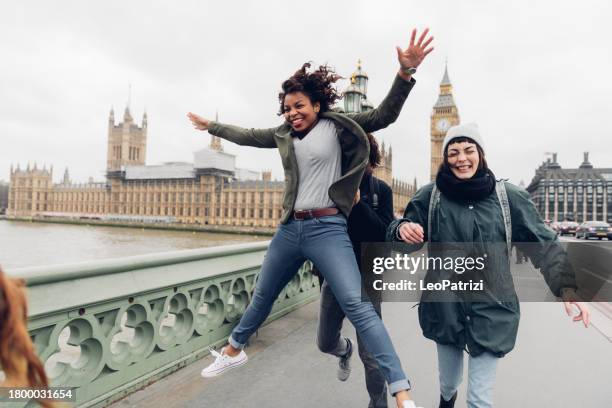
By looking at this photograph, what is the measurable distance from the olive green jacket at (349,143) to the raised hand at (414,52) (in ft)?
0.25

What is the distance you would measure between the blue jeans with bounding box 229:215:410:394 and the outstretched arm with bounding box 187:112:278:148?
22.0 inches

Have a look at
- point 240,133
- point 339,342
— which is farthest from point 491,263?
point 240,133

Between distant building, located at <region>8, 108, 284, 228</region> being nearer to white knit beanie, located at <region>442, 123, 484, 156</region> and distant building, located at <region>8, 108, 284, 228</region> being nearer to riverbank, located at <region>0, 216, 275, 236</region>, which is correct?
riverbank, located at <region>0, 216, 275, 236</region>

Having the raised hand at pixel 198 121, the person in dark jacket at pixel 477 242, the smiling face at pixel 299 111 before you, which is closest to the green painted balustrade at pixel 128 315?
the raised hand at pixel 198 121

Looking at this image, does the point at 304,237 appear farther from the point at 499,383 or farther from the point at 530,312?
the point at 530,312

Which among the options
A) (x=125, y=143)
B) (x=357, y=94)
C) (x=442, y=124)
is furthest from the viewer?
(x=125, y=143)

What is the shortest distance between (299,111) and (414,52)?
63 cm

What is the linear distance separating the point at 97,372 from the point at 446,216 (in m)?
2.00

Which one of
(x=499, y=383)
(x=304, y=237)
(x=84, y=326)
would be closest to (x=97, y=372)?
(x=84, y=326)

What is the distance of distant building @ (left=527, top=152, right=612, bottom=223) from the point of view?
77.6m

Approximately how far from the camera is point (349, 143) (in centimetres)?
216

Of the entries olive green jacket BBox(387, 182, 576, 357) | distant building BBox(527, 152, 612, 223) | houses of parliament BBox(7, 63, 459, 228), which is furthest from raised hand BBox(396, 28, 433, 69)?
distant building BBox(527, 152, 612, 223)

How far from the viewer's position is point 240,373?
2.85 metres

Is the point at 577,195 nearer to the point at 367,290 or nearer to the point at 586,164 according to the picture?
the point at 586,164
